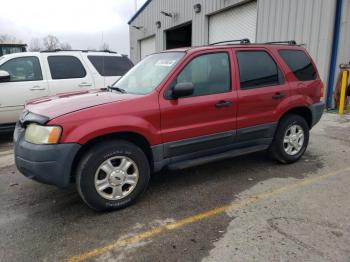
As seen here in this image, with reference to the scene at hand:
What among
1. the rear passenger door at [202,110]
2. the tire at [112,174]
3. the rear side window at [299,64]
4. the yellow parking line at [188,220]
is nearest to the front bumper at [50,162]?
the tire at [112,174]

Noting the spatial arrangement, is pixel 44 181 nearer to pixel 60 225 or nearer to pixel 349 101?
pixel 60 225

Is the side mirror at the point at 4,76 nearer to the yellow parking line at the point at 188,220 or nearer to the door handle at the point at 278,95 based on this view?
the yellow parking line at the point at 188,220

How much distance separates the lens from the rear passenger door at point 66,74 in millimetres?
7031

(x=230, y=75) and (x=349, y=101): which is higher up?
(x=230, y=75)

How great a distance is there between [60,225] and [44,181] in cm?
48

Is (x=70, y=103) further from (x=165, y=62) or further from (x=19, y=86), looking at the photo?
(x=19, y=86)

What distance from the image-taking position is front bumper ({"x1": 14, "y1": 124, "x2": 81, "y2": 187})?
310cm

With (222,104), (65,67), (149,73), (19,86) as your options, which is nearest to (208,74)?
(222,104)

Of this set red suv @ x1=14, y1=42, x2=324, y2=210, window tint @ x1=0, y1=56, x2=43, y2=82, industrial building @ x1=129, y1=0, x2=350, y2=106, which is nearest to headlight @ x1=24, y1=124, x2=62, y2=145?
red suv @ x1=14, y1=42, x2=324, y2=210

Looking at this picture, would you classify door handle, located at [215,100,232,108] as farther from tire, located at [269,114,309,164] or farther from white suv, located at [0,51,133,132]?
white suv, located at [0,51,133,132]

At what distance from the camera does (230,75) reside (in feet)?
13.6

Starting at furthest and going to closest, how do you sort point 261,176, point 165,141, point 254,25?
point 254,25, point 261,176, point 165,141

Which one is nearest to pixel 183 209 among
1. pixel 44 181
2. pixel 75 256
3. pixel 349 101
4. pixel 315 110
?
pixel 75 256

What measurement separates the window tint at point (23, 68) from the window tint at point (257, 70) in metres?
4.67
